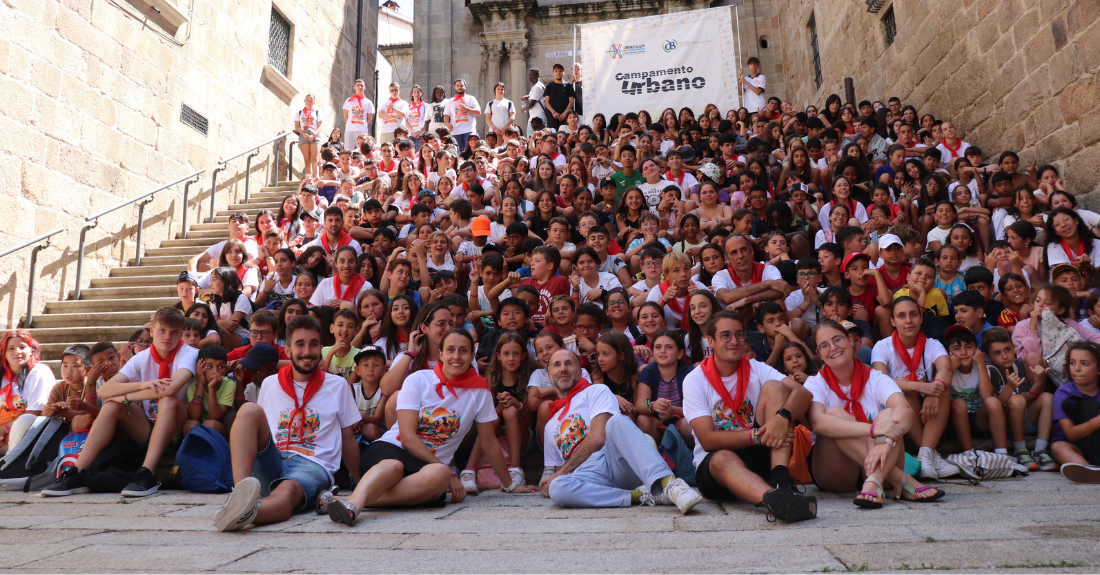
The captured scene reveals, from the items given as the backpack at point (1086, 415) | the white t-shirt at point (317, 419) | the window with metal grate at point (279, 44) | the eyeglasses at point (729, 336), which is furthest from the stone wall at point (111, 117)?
the backpack at point (1086, 415)

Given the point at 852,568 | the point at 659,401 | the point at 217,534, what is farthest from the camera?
the point at 659,401

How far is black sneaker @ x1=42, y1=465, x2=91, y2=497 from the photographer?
4.77 meters

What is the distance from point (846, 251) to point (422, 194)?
18.2ft

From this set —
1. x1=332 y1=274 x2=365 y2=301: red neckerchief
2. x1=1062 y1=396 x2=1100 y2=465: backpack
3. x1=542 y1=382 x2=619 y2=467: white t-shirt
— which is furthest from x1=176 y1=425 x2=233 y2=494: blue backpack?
x1=1062 y1=396 x2=1100 y2=465: backpack

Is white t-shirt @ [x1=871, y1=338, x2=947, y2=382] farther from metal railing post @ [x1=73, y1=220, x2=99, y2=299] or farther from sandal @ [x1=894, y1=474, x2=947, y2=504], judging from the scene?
metal railing post @ [x1=73, y1=220, x2=99, y2=299]

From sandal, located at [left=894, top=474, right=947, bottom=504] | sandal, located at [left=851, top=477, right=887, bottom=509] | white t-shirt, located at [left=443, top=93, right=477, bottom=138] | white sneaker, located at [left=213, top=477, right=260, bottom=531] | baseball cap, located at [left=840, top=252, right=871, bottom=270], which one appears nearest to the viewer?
white sneaker, located at [left=213, top=477, right=260, bottom=531]

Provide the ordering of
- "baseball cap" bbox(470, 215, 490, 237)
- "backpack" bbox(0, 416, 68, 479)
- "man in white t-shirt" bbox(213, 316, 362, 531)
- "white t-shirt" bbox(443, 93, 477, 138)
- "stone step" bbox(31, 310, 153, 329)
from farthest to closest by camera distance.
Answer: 1. "white t-shirt" bbox(443, 93, 477, 138)
2. "stone step" bbox(31, 310, 153, 329)
3. "baseball cap" bbox(470, 215, 490, 237)
4. "backpack" bbox(0, 416, 68, 479)
5. "man in white t-shirt" bbox(213, 316, 362, 531)

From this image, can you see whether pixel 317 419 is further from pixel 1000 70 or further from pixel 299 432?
pixel 1000 70

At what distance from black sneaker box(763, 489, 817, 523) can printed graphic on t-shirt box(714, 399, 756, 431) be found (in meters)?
0.89

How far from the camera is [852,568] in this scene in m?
2.21

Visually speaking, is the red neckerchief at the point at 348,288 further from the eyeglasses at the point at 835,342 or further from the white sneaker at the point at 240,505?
the eyeglasses at the point at 835,342

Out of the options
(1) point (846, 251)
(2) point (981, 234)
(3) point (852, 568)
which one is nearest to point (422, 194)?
(1) point (846, 251)

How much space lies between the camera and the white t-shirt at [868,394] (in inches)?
157

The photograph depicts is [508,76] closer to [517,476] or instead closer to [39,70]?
[39,70]
